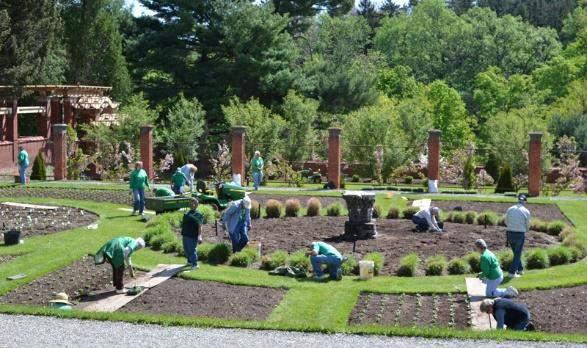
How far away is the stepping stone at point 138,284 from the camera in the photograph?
18344mm

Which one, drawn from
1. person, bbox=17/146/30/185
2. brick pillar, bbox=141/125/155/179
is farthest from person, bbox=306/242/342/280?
brick pillar, bbox=141/125/155/179

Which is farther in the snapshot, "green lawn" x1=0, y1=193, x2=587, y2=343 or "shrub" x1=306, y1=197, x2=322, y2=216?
"shrub" x1=306, y1=197, x2=322, y2=216

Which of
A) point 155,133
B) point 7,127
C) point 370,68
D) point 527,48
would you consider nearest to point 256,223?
point 155,133

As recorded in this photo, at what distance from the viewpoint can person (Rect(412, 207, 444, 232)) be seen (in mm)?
26672

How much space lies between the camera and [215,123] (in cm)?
5806

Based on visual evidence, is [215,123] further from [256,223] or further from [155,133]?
[256,223]

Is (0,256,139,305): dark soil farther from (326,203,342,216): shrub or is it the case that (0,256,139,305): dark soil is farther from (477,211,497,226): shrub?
(477,211,497,226): shrub

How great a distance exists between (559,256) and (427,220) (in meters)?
5.15

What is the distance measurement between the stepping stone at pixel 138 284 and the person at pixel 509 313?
23.4 ft

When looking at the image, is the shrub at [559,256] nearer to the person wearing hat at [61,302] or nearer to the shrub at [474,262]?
the shrub at [474,262]

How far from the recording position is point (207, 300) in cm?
1884

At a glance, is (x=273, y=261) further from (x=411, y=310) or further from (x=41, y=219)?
(x=41, y=219)

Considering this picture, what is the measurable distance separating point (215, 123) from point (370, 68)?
20.1 metres

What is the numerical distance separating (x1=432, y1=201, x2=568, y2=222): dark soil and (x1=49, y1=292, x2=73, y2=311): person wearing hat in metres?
16.6
